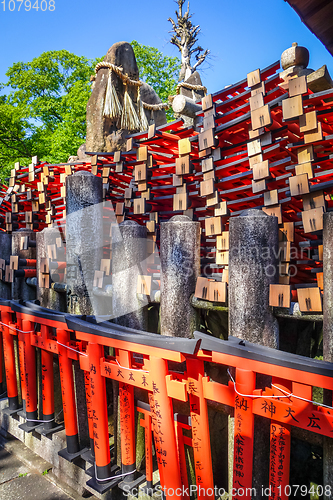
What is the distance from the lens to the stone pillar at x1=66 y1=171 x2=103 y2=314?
3.29 m

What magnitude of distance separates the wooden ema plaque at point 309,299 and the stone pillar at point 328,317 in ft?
0.15

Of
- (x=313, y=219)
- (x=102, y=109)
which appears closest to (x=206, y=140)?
(x=313, y=219)

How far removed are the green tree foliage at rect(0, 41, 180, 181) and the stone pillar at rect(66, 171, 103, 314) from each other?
12618mm

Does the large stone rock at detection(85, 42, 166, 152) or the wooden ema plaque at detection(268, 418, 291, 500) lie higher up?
the large stone rock at detection(85, 42, 166, 152)

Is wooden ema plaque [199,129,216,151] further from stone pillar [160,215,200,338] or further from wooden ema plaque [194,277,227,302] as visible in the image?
wooden ema plaque [194,277,227,302]

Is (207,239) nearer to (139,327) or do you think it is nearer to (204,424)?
(139,327)

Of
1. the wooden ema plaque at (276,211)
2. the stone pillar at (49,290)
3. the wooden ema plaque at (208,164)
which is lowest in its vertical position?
the stone pillar at (49,290)

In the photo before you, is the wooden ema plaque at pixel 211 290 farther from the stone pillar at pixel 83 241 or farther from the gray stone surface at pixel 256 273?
the stone pillar at pixel 83 241

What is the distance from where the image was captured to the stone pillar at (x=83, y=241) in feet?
10.8

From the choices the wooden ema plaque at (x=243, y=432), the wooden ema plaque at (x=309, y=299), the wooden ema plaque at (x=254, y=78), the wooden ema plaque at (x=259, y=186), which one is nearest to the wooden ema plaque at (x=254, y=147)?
the wooden ema plaque at (x=259, y=186)

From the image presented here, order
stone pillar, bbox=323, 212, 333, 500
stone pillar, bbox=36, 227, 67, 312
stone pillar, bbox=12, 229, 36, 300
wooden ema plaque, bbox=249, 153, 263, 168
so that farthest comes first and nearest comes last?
stone pillar, bbox=12, 229, 36, 300
stone pillar, bbox=36, 227, 67, 312
wooden ema plaque, bbox=249, 153, 263, 168
stone pillar, bbox=323, 212, 333, 500

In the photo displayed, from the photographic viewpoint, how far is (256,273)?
202cm

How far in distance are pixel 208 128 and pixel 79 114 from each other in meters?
14.9

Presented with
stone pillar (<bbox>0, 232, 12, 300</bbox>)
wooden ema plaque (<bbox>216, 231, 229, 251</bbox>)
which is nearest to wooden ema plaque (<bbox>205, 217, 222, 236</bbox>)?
wooden ema plaque (<bbox>216, 231, 229, 251</bbox>)
